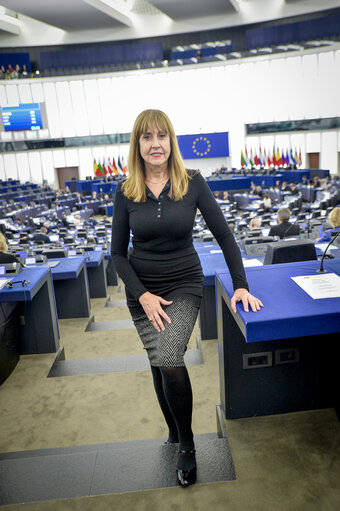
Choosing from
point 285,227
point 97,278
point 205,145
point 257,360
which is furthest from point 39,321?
point 205,145

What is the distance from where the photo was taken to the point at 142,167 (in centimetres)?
168

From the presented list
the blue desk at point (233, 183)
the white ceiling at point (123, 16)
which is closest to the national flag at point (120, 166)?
the white ceiling at point (123, 16)

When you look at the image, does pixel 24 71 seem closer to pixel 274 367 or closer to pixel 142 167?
pixel 142 167

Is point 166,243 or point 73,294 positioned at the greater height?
point 166,243

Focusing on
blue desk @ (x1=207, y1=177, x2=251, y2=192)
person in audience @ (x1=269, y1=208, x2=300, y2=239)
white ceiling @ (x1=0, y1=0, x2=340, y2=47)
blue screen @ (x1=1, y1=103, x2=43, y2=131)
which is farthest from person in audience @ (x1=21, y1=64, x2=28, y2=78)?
person in audience @ (x1=269, y1=208, x2=300, y2=239)

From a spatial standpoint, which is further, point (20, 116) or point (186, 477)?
point (20, 116)

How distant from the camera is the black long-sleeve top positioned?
1.56 m

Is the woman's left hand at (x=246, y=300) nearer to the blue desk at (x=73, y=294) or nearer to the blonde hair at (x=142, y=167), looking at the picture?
the blonde hair at (x=142, y=167)

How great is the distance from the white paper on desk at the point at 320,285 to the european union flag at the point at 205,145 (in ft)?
74.7

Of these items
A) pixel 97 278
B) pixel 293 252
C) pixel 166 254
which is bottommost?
pixel 97 278

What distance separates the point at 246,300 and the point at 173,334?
0.95ft

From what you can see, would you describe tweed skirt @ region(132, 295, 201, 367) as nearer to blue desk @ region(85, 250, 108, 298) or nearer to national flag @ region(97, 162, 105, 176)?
blue desk @ region(85, 250, 108, 298)

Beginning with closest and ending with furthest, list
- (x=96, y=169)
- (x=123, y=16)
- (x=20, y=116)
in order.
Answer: (x=123, y=16), (x=20, y=116), (x=96, y=169)

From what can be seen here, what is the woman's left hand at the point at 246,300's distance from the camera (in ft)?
4.46
